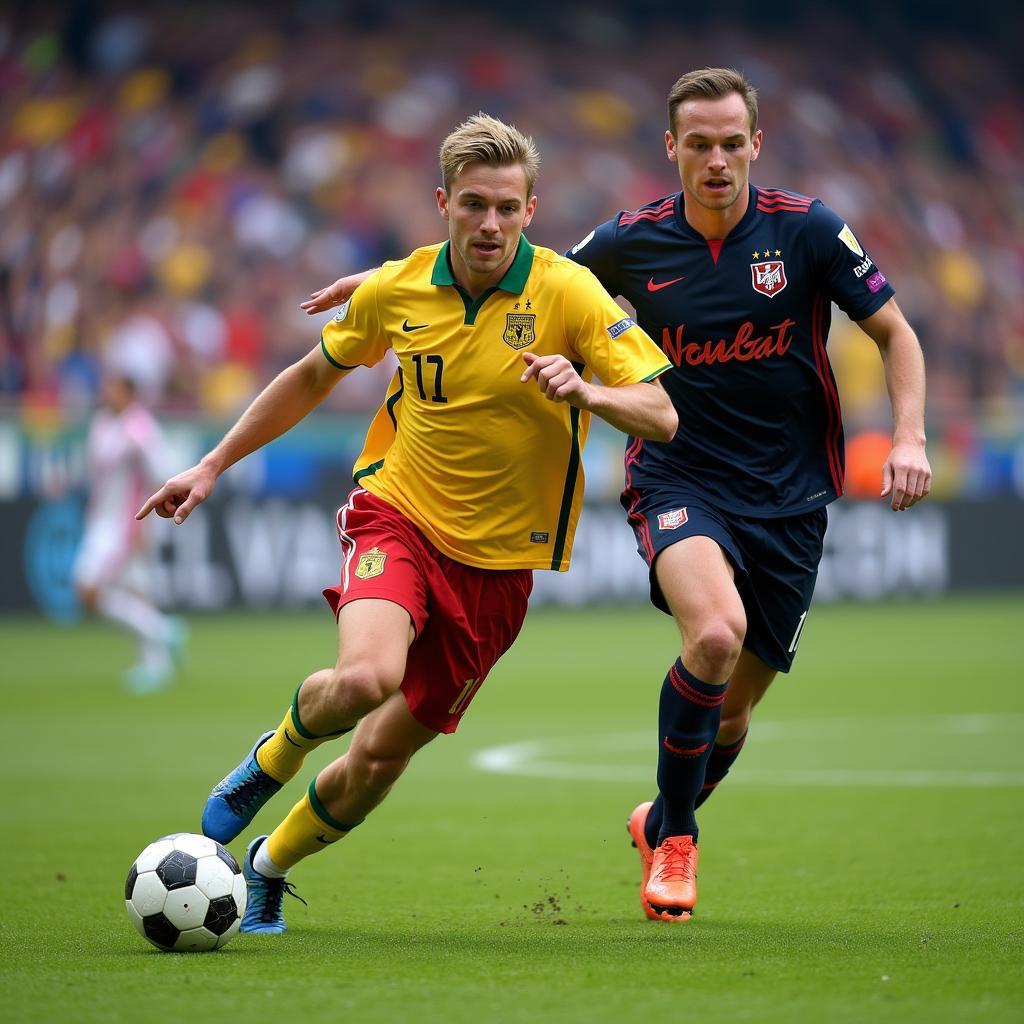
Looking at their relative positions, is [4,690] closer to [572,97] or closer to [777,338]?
[777,338]

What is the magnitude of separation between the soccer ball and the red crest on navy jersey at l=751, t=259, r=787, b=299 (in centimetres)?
257

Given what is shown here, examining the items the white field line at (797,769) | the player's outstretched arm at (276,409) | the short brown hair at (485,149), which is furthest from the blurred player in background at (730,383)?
the white field line at (797,769)

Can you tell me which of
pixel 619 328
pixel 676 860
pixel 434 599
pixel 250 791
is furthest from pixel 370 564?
pixel 676 860

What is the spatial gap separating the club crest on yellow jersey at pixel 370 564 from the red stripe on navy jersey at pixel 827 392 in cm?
168

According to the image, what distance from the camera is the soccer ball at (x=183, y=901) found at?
4.91 m

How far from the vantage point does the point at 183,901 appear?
4906 millimetres

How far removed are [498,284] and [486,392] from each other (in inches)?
13.3

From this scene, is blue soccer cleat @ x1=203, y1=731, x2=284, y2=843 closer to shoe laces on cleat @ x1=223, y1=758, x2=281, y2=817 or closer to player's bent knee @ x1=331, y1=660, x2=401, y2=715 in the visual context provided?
shoe laces on cleat @ x1=223, y1=758, x2=281, y2=817

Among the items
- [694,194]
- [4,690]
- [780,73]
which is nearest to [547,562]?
[694,194]

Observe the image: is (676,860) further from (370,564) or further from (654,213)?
(654,213)

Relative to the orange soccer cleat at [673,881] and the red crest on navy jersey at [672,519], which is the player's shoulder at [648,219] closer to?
the red crest on navy jersey at [672,519]

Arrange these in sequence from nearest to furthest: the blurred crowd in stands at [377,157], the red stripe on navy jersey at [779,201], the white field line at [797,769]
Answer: the red stripe on navy jersey at [779,201] < the white field line at [797,769] < the blurred crowd in stands at [377,157]

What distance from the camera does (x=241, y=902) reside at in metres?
5.06

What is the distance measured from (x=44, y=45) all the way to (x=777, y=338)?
60.7 ft
